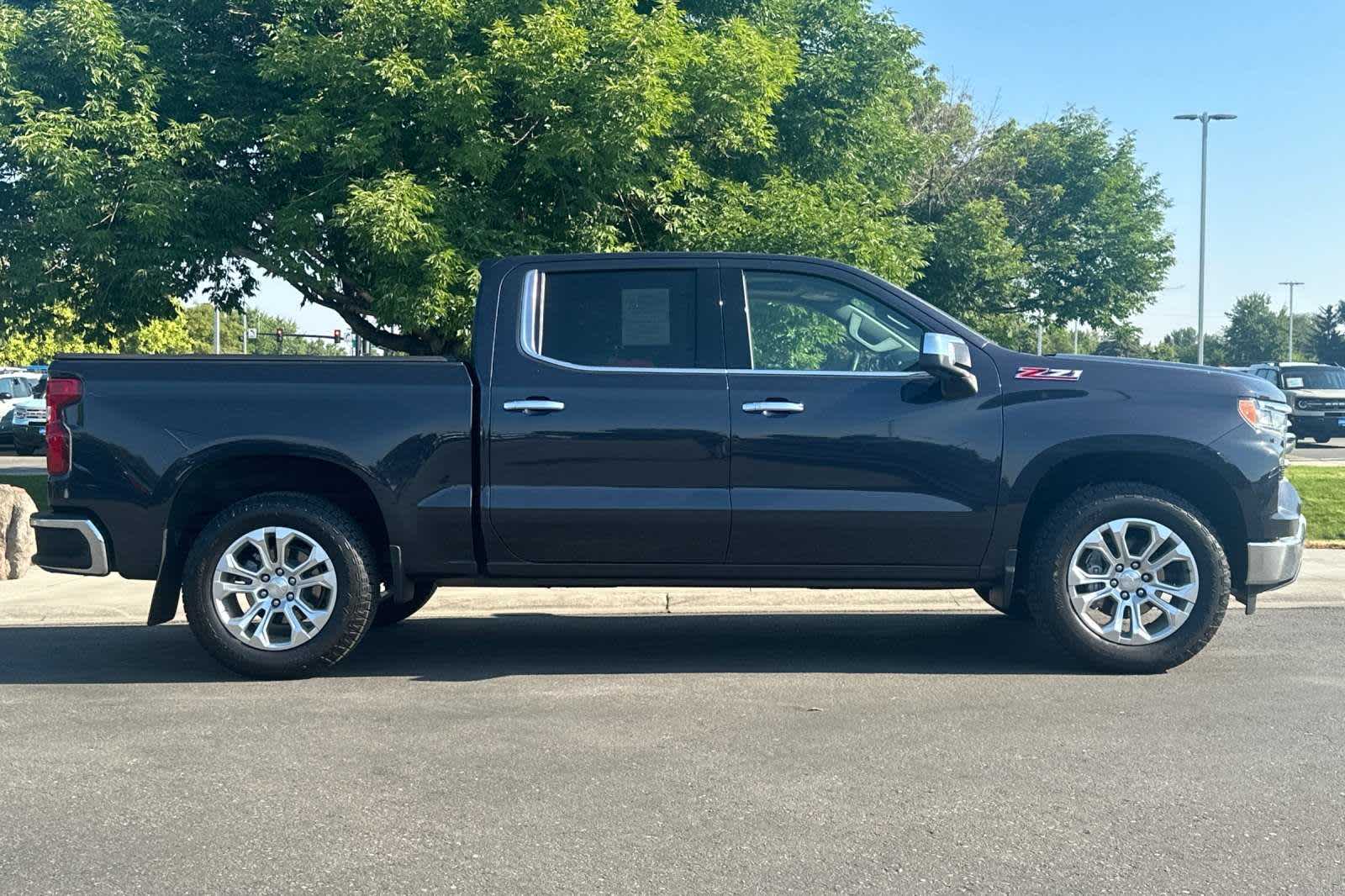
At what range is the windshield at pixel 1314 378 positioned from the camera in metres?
29.4

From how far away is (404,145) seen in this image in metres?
14.3

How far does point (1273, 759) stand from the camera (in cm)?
473

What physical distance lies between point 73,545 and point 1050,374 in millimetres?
4740

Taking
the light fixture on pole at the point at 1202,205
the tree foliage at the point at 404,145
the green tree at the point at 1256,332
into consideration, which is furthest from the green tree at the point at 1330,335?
the tree foliage at the point at 404,145

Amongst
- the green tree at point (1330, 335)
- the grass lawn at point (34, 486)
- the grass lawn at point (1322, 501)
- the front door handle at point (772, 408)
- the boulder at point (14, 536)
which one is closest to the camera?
the front door handle at point (772, 408)

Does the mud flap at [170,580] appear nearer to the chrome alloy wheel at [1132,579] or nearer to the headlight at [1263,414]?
the chrome alloy wheel at [1132,579]

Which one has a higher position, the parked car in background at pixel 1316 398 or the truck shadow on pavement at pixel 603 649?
the parked car in background at pixel 1316 398

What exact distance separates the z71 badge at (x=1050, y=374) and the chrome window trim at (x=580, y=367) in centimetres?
47

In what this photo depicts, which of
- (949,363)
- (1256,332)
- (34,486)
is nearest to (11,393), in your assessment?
(34,486)

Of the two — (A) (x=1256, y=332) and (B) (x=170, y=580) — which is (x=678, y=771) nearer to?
(B) (x=170, y=580)

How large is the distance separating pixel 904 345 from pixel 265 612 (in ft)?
10.9

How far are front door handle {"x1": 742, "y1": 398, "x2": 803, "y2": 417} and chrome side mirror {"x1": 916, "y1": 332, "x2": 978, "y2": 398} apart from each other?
2.06 ft

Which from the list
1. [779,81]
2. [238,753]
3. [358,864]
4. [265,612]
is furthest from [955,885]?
[779,81]

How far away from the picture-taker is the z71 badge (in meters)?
6.15
